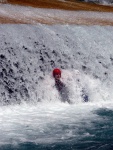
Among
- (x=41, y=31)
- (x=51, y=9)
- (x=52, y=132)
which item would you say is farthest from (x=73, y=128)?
(x=51, y=9)

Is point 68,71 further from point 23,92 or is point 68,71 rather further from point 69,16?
point 69,16

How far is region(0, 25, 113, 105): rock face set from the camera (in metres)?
21.1

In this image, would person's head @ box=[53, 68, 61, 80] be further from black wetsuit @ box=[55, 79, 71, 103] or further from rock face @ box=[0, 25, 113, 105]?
rock face @ box=[0, 25, 113, 105]

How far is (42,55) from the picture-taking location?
22.8m

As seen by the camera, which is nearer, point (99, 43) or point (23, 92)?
point (23, 92)

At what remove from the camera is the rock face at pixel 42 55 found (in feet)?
69.1

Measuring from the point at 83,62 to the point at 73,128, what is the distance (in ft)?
25.4

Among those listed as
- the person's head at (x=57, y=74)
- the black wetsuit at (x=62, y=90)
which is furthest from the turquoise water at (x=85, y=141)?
the person's head at (x=57, y=74)

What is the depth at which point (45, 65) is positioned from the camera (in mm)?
22656


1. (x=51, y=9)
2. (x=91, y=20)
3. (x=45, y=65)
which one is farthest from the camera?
(x=51, y=9)

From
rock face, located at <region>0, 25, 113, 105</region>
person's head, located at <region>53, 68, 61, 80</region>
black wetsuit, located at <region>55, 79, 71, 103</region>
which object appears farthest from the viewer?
person's head, located at <region>53, 68, 61, 80</region>

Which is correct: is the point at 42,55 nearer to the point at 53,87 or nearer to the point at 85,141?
the point at 53,87

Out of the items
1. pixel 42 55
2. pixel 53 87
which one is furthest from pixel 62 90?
pixel 42 55

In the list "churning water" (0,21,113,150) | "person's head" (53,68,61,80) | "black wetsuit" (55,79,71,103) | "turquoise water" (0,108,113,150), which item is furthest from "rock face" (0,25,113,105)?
"turquoise water" (0,108,113,150)
